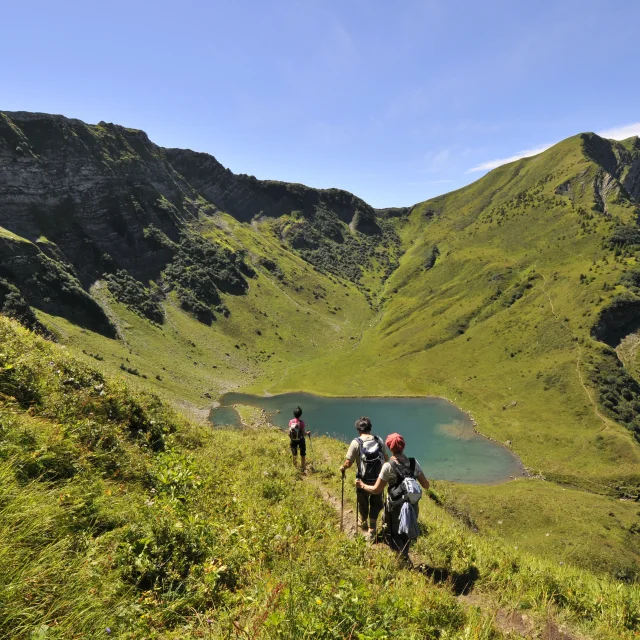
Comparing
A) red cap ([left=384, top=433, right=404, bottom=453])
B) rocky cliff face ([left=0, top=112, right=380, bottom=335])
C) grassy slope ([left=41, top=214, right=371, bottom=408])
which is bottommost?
grassy slope ([left=41, top=214, right=371, bottom=408])

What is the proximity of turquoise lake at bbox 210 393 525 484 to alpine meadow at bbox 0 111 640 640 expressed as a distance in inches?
195

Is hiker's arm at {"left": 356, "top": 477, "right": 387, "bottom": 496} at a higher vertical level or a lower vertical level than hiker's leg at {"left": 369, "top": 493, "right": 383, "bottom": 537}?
higher

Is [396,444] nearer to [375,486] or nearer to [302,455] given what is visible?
[375,486]

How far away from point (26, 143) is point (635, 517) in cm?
23020

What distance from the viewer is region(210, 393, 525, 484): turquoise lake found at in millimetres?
83438

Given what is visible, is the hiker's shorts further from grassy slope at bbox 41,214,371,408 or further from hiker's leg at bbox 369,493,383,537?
grassy slope at bbox 41,214,371,408

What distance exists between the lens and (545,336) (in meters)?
136

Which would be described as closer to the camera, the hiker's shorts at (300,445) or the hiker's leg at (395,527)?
the hiker's leg at (395,527)

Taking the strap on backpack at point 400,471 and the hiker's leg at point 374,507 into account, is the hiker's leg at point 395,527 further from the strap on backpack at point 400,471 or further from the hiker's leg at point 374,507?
the hiker's leg at point 374,507

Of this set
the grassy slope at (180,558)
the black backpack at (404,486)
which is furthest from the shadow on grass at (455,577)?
the black backpack at (404,486)

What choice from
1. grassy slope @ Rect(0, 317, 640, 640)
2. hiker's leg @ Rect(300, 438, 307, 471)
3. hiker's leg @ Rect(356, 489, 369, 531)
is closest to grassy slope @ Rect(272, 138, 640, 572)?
hiker's leg @ Rect(300, 438, 307, 471)

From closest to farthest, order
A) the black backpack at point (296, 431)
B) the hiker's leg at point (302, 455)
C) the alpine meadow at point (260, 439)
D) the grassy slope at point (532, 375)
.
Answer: the alpine meadow at point (260, 439) < the hiker's leg at point (302, 455) < the black backpack at point (296, 431) < the grassy slope at point (532, 375)

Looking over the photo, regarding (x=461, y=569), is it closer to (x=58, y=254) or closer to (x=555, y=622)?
(x=555, y=622)

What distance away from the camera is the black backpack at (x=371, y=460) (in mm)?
8594
